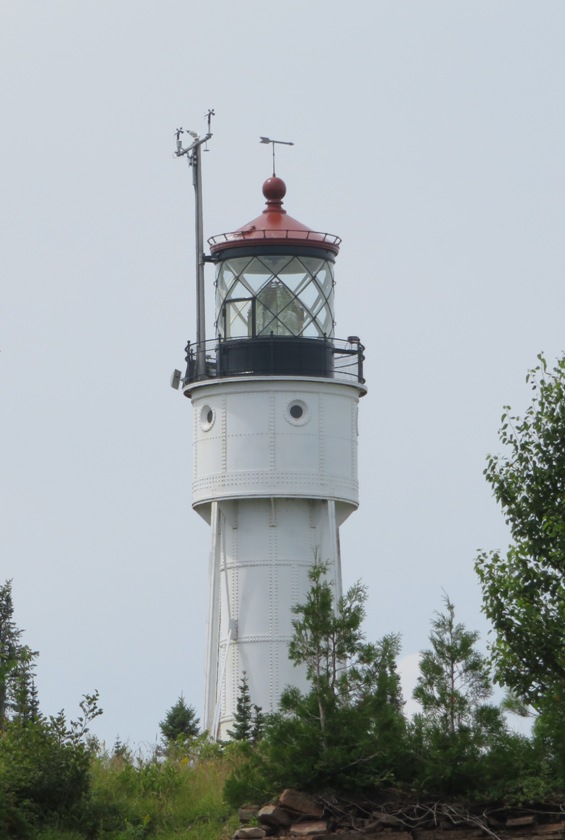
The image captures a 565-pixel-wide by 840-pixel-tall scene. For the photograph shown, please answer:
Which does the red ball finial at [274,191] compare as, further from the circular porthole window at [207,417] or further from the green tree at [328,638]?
the green tree at [328,638]

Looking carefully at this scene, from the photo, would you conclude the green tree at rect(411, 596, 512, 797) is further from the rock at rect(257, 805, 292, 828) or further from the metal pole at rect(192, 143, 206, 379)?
the metal pole at rect(192, 143, 206, 379)

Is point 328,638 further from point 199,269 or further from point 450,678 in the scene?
point 199,269

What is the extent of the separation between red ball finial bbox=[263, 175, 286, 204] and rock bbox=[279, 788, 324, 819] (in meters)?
19.4

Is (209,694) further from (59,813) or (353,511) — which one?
(59,813)

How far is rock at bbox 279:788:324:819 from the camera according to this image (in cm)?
2798

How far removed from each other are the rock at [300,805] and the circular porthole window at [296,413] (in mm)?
15888

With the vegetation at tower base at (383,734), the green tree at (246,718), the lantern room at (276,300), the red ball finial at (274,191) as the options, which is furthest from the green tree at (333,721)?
the red ball finial at (274,191)

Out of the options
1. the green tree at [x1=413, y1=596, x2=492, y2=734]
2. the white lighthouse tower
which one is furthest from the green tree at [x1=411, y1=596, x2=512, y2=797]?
the white lighthouse tower

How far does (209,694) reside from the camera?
43.2 m

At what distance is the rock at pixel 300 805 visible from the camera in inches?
1102

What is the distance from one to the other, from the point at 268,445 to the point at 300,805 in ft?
51.8

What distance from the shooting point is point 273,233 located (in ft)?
145

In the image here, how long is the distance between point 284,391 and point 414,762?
1571 cm

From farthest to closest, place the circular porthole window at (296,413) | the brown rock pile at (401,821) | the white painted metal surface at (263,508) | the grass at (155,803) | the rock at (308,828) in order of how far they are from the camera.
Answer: the circular porthole window at (296,413) → the white painted metal surface at (263,508) → the grass at (155,803) → the brown rock pile at (401,821) → the rock at (308,828)
